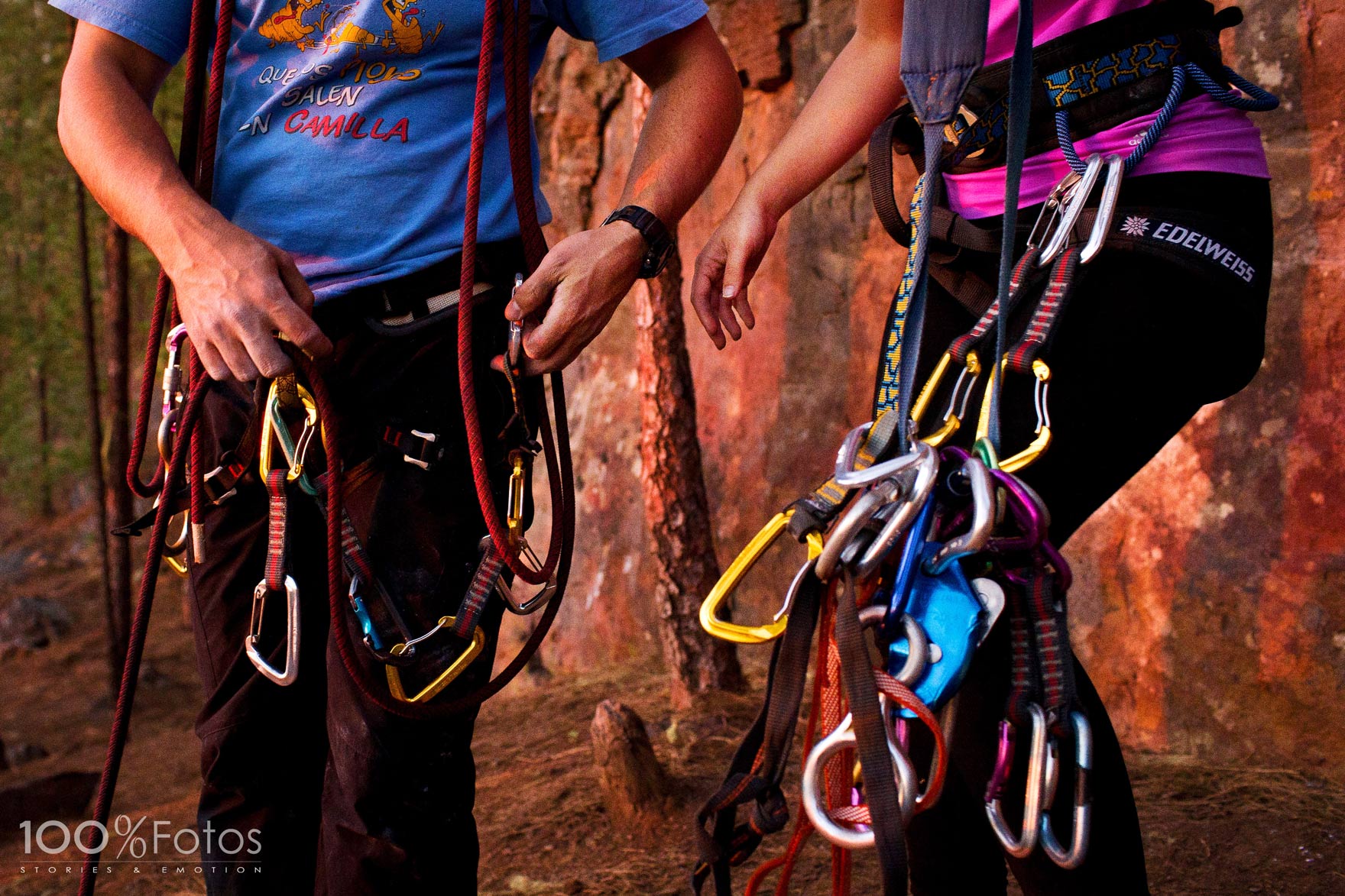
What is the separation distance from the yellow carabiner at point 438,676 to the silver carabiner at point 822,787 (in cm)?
71

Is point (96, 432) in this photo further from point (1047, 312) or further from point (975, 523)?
point (975, 523)

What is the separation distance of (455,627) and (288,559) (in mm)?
285

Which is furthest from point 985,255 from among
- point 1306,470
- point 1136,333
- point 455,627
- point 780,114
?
point 780,114

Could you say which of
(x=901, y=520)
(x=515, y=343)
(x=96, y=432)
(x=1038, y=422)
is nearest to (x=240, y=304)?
(x=515, y=343)

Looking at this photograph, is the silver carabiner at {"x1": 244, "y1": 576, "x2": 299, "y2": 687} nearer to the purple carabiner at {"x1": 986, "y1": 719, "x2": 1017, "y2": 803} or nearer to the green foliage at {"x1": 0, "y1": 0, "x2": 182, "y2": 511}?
the purple carabiner at {"x1": 986, "y1": 719, "x2": 1017, "y2": 803}

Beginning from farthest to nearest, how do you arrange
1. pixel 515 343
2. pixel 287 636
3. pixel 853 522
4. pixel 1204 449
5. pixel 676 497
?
pixel 676 497 → pixel 1204 449 → pixel 287 636 → pixel 515 343 → pixel 853 522

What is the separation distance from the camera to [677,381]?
369 centimetres

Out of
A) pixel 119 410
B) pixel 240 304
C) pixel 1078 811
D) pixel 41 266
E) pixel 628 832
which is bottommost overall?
pixel 628 832

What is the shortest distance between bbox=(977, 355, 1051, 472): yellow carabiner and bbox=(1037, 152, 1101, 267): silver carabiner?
147mm

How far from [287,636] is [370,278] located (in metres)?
0.54

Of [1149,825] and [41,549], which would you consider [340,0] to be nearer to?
[1149,825]

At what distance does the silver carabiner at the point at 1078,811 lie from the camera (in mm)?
1139

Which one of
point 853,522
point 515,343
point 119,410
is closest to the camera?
point 853,522

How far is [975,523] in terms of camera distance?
995 mm
